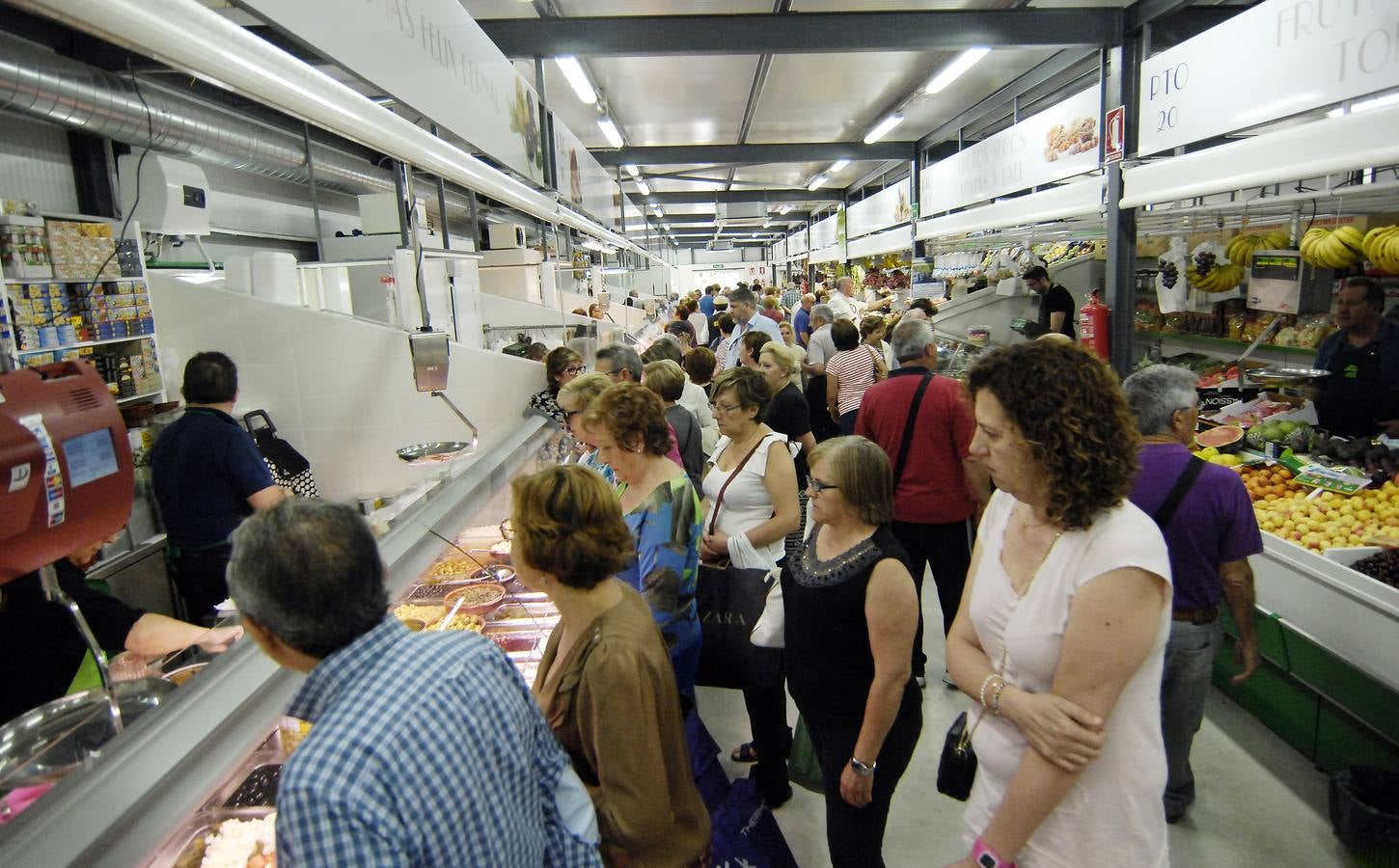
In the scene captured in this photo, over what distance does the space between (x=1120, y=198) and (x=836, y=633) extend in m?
5.44

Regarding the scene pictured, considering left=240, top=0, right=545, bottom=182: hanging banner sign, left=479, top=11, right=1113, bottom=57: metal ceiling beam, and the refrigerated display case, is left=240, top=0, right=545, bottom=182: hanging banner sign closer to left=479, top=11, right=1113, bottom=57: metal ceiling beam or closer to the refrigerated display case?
the refrigerated display case

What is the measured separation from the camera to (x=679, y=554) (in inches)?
99.3

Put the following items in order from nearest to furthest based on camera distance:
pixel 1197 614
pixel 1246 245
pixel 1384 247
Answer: pixel 1197 614 < pixel 1384 247 < pixel 1246 245

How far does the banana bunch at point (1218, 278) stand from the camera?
5691 millimetres

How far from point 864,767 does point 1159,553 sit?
42.0 inches

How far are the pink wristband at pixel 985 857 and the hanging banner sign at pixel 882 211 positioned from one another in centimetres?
1139

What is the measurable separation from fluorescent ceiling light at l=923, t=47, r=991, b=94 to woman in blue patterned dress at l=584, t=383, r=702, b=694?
5491 millimetres

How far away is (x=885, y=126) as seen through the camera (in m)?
10.5

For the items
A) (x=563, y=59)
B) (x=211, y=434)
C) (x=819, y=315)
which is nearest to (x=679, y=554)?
(x=211, y=434)

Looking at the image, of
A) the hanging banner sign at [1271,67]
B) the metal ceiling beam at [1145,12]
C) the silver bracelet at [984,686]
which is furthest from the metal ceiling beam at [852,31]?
the silver bracelet at [984,686]

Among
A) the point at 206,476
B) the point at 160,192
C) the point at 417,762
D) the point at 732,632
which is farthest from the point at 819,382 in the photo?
the point at 417,762

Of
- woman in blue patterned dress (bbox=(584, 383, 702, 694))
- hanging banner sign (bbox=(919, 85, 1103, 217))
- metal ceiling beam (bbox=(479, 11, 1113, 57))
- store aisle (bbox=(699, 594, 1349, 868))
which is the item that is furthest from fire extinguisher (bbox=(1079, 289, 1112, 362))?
woman in blue patterned dress (bbox=(584, 383, 702, 694))

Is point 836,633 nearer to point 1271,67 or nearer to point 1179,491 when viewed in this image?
point 1179,491

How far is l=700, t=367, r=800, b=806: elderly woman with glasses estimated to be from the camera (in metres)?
3.15
